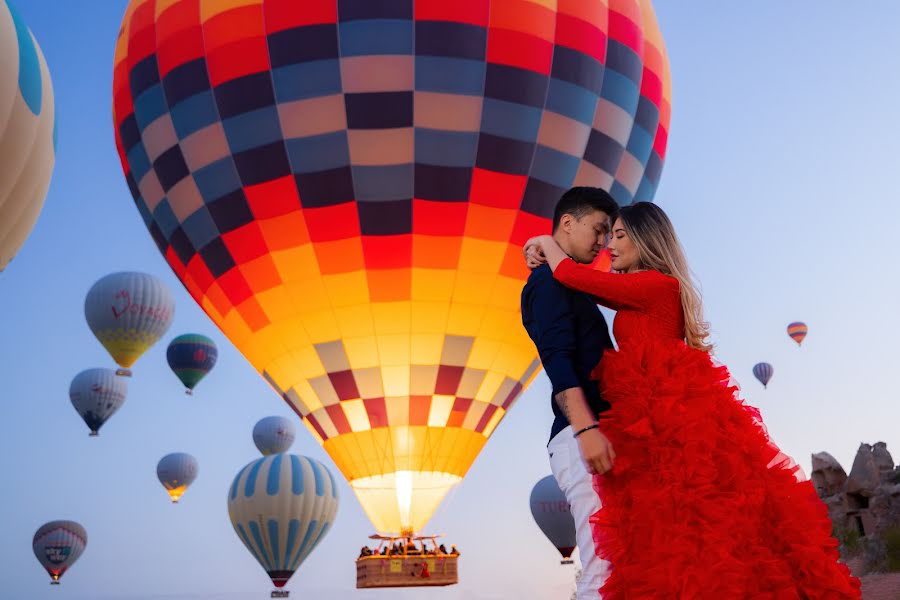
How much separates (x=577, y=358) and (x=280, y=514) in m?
23.6

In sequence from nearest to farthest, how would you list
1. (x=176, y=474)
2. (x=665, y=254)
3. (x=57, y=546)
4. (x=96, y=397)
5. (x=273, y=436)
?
(x=665, y=254)
(x=96, y=397)
(x=57, y=546)
(x=176, y=474)
(x=273, y=436)

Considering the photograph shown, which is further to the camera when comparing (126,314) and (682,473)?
(126,314)

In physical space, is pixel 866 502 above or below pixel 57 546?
below

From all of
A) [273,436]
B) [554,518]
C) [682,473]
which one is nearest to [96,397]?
[273,436]

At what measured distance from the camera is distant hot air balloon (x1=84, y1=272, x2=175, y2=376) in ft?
81.7

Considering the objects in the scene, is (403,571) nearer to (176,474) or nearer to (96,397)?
(96,397)

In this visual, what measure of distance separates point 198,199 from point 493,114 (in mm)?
3748

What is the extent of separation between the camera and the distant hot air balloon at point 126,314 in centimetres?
2489

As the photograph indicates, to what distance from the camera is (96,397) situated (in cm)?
2962

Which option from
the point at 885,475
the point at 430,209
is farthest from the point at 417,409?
the point at 885,475

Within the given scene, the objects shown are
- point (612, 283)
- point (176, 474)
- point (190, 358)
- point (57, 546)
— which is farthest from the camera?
point (176, 474)

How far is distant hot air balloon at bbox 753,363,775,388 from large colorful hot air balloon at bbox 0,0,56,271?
29.8m

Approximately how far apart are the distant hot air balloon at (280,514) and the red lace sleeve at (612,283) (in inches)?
925

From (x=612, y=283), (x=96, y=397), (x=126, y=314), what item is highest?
(x=126, y=314)
